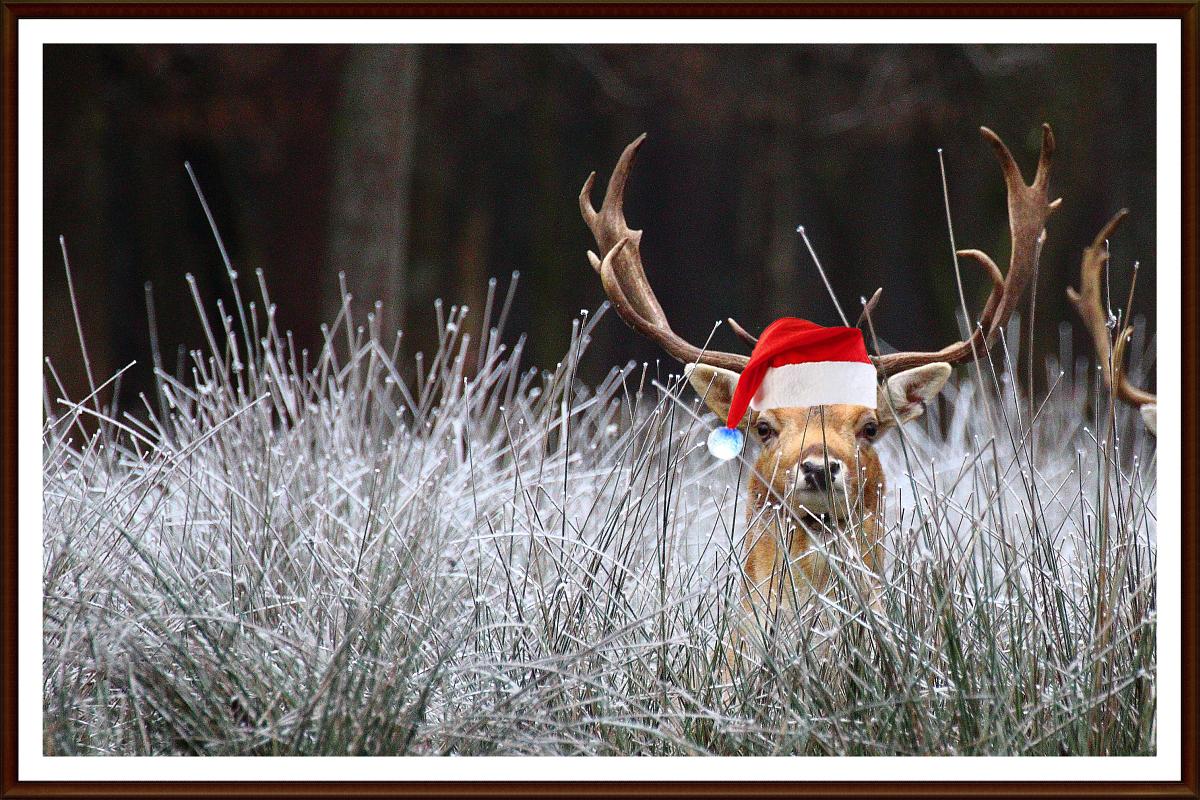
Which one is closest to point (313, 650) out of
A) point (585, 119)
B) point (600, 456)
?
point (600, 456)

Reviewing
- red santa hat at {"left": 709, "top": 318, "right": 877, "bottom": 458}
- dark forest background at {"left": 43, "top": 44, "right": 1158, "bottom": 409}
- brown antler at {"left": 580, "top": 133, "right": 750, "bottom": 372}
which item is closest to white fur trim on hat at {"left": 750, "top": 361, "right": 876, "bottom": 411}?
red santa hat at {"left": 709, "top": 318, "right": 877, "bottom": 458}

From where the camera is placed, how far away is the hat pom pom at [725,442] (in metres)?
1.97

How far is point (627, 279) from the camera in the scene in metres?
2.29

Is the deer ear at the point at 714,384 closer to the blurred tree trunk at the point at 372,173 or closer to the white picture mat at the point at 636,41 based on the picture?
the white picture mat at the point at 636,41

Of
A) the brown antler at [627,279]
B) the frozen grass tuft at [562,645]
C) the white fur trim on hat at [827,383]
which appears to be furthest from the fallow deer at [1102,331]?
the brown antler at [627,279]

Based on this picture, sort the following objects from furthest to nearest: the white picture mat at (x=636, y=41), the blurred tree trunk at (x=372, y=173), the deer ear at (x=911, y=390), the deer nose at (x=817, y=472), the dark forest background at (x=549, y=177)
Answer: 1. the dark forest background at (x=549, y=177)
2. the blurred tree trunk at (x=372, y=173)
3. the deer ear at (x=911, y=390)
4. the deer nose at (x=817, y=472)
5. the white picture mat at (x=636, y=41)

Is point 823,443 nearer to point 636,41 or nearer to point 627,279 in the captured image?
point 627,279

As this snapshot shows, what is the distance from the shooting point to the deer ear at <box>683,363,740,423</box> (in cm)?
209

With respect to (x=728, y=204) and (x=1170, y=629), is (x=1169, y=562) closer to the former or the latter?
(x=1170, y=629)

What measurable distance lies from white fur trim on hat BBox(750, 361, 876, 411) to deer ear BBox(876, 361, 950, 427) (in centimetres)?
10

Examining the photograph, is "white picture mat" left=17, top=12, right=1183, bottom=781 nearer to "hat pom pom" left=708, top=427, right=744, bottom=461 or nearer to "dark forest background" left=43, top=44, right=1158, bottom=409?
"hat pom pom" left=708, top=427, right=744, bottom=461

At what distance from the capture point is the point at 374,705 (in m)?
1.79

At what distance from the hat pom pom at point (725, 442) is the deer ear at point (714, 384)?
0.11m

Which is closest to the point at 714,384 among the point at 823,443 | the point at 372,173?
the point at 823,443
